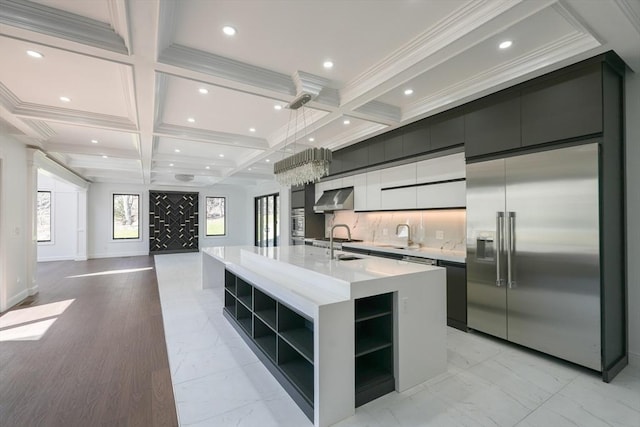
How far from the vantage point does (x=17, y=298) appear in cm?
482

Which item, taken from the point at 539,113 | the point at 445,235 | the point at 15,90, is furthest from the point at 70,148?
the point at 539,113

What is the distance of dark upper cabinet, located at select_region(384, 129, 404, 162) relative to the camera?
14.5 ft

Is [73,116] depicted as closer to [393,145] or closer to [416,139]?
[393,145]

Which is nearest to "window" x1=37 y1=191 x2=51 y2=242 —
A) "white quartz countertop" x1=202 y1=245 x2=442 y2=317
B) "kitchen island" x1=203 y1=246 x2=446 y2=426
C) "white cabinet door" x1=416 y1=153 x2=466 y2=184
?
"white quartz countertop" x1=202 y1=245 x2=442 y2=317

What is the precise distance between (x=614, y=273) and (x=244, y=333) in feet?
12.0

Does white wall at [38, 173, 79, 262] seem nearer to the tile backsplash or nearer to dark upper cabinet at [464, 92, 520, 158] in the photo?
the tile backsplash

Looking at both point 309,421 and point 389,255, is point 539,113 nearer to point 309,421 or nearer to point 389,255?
point 389,255

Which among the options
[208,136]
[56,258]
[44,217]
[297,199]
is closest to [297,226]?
[297,199]

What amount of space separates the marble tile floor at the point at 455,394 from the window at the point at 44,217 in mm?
9394

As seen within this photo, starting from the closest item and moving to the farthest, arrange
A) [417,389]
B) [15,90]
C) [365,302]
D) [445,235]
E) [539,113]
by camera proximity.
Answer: [417,389], [365,302], [539,113], [15,90], [445,235]

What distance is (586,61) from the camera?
2.52m

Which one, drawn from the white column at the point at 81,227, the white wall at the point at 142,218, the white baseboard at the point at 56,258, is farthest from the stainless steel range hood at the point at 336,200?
the white baseboard at the point at 56,258

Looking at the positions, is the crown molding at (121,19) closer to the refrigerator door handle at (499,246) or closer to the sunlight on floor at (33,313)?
the refrigerator door handle at (499,246)

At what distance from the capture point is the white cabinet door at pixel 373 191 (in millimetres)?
5227
